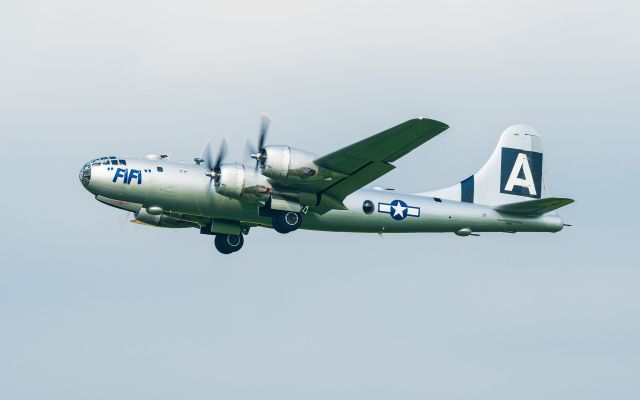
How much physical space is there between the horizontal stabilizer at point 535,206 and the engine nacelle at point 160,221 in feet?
37.5

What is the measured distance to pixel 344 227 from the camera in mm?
42094

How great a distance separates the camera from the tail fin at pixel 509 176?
147 feet

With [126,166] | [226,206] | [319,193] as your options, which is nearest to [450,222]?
[319,193]

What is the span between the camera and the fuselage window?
1647 inches

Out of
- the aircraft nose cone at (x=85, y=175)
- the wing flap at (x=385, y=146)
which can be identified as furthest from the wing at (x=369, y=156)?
the aircraft nose cone at (x=85, y=175)

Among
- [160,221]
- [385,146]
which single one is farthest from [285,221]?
[160,221]

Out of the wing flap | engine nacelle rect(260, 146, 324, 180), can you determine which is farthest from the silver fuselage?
the wing flap

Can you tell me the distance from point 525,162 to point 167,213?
14.4 metres

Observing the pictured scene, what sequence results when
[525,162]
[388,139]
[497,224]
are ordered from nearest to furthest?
[388,139]
[497,224]
[525,162]

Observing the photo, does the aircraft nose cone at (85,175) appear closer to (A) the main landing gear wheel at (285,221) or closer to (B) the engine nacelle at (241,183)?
(B) the engine nacelle at (241,183)

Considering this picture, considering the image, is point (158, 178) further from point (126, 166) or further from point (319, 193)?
point (319, 193)

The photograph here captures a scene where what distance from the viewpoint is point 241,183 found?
39.6 m

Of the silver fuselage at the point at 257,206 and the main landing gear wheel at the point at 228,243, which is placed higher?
the silver fuselage at the point at 257,206

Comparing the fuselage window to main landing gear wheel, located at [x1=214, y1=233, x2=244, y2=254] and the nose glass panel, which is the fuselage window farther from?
the nose glass panel
